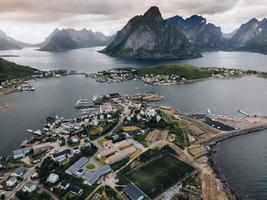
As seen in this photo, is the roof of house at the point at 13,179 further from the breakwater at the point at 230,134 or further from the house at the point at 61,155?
the breakwater at the point at 230,134

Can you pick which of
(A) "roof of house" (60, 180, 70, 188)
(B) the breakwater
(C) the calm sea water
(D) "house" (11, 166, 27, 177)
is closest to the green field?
(C) the calm sea water

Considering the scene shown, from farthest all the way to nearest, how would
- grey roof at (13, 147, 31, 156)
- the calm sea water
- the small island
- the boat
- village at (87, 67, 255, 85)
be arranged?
the small island, village at (87, 67, 255, 85), the boat, grey roof at (13, 147, 31, 156), the calm sea water

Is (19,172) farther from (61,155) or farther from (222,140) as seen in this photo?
(222,140)

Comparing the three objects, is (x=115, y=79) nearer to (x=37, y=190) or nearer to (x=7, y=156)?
(x=7, y=156)

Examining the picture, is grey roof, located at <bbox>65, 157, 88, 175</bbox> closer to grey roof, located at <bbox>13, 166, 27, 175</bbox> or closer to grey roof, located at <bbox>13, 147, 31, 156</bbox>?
grey roof, located at <bbox>13, 166, 27, 175</bbox>

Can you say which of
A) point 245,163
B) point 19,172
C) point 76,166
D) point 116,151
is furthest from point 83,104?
point 245,163

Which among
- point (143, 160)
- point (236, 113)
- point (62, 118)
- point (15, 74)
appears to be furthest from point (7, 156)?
point (15, 74)
